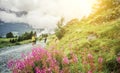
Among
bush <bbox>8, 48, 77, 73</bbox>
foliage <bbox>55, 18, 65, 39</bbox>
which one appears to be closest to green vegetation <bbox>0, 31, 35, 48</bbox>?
foliage <bbox>55, 18, 65, 39</bbox>

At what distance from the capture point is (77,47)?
13.0 meters

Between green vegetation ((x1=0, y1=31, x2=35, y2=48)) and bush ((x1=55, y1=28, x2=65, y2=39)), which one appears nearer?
bush ((x1=55, y1=28, x2=65, y2=39))

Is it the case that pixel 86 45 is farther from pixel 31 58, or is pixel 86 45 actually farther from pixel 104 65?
pixel 31 58

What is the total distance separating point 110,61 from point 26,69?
11.8 ft

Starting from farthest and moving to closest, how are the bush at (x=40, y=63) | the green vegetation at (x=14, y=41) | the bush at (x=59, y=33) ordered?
the green vegetation at (x=14, y=41), the bush at (x=59, y=33), the bush at (x=40, y=63)

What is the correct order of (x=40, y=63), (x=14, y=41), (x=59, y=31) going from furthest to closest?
1. (x=14, y=41)
2. (x=59, y=31)
3. (x=40, y=63)

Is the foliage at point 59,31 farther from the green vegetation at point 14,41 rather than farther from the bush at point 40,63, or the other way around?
the green vegetation at point 14,41

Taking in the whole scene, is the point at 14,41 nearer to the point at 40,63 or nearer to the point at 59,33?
the point at 59,33

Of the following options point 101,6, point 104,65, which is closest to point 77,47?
point 104,65

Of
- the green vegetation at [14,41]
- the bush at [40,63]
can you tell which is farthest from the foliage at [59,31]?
the green vegetation at [14,41]

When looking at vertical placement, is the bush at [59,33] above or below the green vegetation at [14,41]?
above

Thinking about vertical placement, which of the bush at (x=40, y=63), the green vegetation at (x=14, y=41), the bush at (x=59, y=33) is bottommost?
the green vegetation at (x=14, y=41)

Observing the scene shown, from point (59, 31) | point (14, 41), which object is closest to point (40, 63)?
point (59, 31)

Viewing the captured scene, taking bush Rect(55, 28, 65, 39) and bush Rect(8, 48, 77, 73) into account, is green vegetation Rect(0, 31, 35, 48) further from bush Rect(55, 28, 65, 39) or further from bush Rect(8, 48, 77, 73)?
bush Rect(8, 48, 77, 73)
